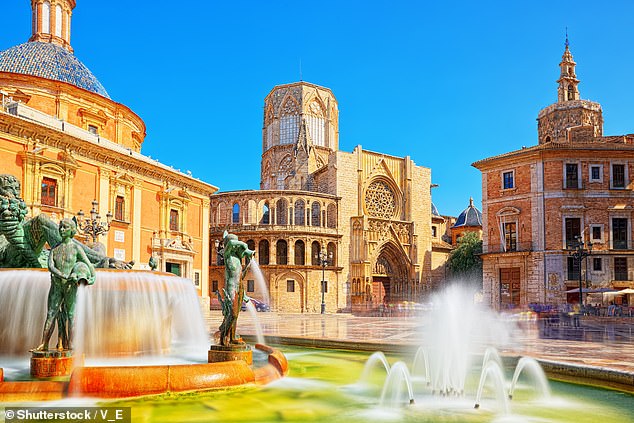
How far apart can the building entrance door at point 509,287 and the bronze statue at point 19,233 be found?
1216 inches

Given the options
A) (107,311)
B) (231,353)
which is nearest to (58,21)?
(107,311)

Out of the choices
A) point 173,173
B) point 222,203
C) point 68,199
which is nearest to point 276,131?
point 222,203

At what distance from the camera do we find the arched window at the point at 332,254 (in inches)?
→ 1813

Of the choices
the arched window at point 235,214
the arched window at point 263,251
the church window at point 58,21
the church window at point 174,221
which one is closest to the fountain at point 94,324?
the church window at point 174,221

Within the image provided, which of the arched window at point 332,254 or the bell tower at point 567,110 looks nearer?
the arched window at point 332,254

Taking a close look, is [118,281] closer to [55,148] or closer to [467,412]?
[467,412]

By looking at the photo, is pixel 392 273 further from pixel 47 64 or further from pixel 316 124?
pixel 47 64

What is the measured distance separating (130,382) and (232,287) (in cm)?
207

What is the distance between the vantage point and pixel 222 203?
47250 millimetres

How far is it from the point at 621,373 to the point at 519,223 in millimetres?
29814

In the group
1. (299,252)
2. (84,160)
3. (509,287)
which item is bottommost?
(509,287)

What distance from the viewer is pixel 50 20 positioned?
3541 cm

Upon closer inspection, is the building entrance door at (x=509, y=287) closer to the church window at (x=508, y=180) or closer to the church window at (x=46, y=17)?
the church window at (x=508, y=180)

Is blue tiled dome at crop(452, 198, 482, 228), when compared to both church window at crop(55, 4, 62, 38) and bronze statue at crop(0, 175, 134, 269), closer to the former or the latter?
church window at crop(55, 4, 62, 38)
